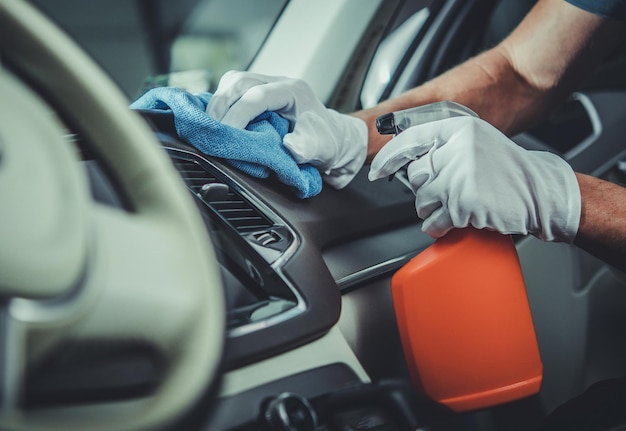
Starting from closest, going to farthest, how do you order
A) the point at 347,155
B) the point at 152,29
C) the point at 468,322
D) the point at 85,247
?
the point at 85,247 < the point at 468,322 < the point at 347,155 < the point at 152,29

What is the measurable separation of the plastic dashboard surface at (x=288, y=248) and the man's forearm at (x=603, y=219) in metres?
0.26

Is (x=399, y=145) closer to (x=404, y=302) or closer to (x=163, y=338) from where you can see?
(x=404, y=302)

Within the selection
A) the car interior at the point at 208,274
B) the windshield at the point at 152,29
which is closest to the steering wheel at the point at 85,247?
the car interior at the point at 208,274

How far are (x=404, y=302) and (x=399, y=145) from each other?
21 cm

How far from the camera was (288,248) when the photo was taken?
2.39ft

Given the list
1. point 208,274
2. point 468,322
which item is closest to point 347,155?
point 468,322

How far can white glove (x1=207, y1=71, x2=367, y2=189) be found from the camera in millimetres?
826

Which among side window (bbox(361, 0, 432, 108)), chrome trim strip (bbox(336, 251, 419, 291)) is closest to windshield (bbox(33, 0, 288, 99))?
side window (bbox(361, 0, 432, 108))

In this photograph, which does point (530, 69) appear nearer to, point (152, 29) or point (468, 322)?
point (468, 322)

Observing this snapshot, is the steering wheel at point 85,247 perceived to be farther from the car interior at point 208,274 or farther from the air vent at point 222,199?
the air vent at point 222,199

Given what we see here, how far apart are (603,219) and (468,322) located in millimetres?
283

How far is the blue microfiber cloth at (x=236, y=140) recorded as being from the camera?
30.0 inches

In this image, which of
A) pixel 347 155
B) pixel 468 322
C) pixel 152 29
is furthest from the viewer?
pixel 152 29

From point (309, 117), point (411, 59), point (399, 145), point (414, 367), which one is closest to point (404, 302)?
point (414, 367)
